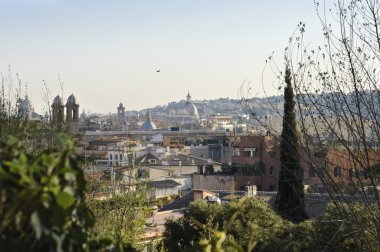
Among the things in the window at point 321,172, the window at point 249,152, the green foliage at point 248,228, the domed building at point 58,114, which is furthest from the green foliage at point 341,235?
the window at point 249,152

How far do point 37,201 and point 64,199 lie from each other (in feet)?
0.23

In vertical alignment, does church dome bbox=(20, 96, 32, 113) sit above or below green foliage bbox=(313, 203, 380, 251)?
above

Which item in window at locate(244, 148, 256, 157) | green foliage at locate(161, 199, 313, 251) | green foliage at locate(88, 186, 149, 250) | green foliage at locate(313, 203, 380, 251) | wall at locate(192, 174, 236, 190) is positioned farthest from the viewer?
window at locate(244, 148, 256, 157)

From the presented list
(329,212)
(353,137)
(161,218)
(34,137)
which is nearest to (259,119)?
(353,137)

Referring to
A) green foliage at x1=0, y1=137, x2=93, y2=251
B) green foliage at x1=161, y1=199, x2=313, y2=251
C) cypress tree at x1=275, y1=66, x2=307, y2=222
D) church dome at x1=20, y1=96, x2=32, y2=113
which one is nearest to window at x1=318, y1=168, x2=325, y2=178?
green foliage at x1=161, y1=199, x2=313, y2=251

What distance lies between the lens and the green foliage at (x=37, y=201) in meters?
1.69

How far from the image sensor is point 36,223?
1648mm

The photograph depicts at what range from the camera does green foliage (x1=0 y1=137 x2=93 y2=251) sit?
1.69 metres

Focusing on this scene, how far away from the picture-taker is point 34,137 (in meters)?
9.08

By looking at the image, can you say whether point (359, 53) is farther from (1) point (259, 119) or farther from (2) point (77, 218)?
(2) point (77, 218)

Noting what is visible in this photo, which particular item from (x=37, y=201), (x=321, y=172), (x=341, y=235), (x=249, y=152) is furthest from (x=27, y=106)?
(x=249, y=152)

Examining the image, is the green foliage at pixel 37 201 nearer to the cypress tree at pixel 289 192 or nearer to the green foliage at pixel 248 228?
the green foliage at pixel 248 228

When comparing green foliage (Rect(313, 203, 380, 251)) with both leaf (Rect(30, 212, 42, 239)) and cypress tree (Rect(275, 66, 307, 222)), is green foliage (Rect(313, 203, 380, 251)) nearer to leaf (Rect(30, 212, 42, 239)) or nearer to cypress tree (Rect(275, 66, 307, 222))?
cypress tree (Rect(275, 66, 307, 222))

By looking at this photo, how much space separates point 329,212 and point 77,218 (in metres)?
12.7
